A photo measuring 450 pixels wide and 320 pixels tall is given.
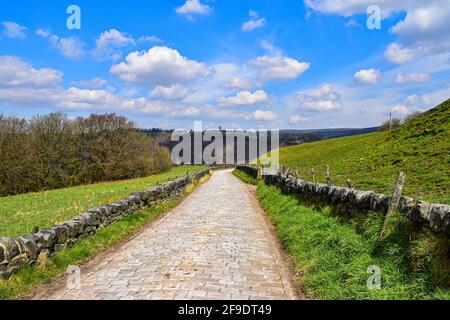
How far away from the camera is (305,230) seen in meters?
10.7

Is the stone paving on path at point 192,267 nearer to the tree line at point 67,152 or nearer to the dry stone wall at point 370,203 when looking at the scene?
the dry stone wall at point 370,203

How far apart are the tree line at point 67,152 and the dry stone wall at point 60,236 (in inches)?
1103

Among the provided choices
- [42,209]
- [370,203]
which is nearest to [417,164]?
[370,203]

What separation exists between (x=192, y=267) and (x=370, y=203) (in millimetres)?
4398

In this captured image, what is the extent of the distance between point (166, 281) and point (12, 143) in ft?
122

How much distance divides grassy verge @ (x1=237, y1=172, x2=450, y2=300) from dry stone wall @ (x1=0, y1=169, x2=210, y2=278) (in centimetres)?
540

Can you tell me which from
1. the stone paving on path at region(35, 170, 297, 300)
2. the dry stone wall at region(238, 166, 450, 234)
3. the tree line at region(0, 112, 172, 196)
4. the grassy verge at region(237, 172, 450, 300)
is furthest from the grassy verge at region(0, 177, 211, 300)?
the tree line at region(0, 112, 172, 196)

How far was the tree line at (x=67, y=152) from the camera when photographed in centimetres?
3841

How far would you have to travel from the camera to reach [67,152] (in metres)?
46.3

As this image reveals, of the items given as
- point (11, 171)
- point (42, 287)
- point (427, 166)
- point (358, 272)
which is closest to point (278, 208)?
point (427, 166)

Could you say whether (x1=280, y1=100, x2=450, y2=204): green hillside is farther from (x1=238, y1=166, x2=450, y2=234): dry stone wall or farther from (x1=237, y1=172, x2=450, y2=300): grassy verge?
(x1=237, y1=172, x2=450, y2=300): grassy verge

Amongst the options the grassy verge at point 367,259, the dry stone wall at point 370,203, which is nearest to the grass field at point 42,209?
the grassy verge at point 367,259

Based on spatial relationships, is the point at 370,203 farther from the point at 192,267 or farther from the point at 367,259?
the point at 192,267
